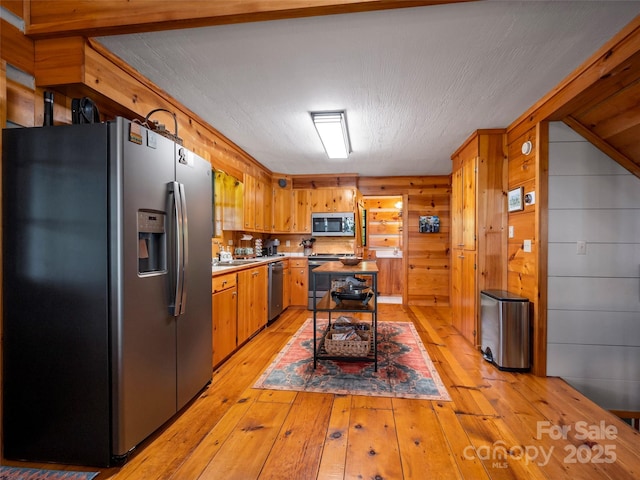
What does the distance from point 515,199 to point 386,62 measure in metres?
1.98

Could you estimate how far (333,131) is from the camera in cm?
323

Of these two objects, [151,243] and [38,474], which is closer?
[38,474]

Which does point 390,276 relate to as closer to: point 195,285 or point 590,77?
point 590,77

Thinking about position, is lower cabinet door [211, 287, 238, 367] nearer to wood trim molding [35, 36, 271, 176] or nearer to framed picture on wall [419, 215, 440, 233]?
wood trim molding [35, 36, 271, 176]

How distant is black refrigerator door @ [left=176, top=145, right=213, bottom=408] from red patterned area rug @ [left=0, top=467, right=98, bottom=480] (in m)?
0.55

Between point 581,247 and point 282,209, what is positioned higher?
point 282,209

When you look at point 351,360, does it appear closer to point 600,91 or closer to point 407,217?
point 600,91

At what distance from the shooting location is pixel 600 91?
7.04 feet

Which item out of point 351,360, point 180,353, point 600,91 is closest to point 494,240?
point 600,91

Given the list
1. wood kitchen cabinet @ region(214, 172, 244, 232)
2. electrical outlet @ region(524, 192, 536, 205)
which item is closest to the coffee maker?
wood kitchen cabinet @ region(214, 172, 244, 232)

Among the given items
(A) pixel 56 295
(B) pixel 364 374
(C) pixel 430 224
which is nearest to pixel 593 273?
(B) pixel 364 374

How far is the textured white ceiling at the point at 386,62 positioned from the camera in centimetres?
167

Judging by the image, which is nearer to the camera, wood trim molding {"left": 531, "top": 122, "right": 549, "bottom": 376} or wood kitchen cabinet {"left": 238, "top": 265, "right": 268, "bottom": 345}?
wood trim molding {"left": 531, "top": 122, "right": 549, "bottom": 376}

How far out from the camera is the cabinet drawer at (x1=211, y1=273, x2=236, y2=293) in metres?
2.68
